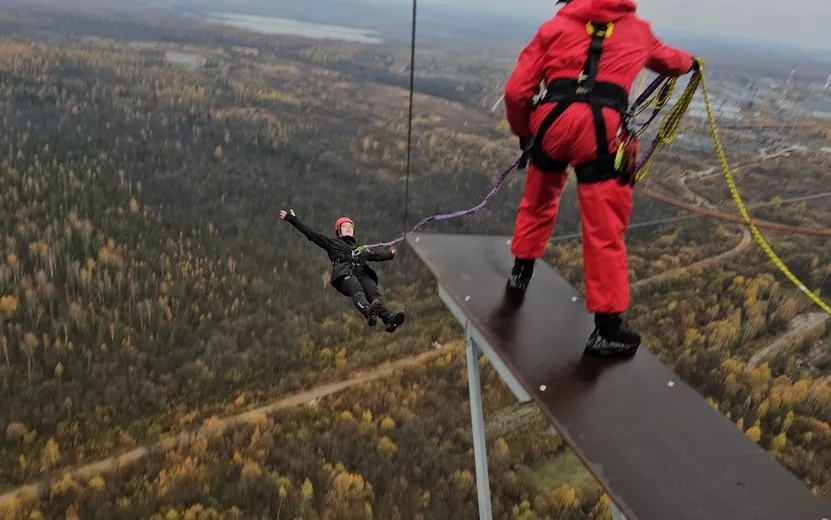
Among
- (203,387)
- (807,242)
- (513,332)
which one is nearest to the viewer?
(513,332)

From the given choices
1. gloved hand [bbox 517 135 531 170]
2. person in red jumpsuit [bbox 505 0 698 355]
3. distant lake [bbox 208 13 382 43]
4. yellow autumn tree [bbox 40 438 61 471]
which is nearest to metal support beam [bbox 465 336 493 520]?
person in red jumpsuit [bbox 505 0 698 355]

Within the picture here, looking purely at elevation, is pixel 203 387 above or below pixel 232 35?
below

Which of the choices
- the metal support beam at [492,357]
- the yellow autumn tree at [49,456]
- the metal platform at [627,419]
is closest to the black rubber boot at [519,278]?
the metal platform at [627,419]

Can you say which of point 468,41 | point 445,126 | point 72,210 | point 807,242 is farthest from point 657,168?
point 72,210

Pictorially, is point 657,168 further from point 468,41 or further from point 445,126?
point 468,41

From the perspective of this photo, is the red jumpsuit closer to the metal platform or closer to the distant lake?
the metal platform

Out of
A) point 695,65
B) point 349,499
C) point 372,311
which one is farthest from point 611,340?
point 349,499
